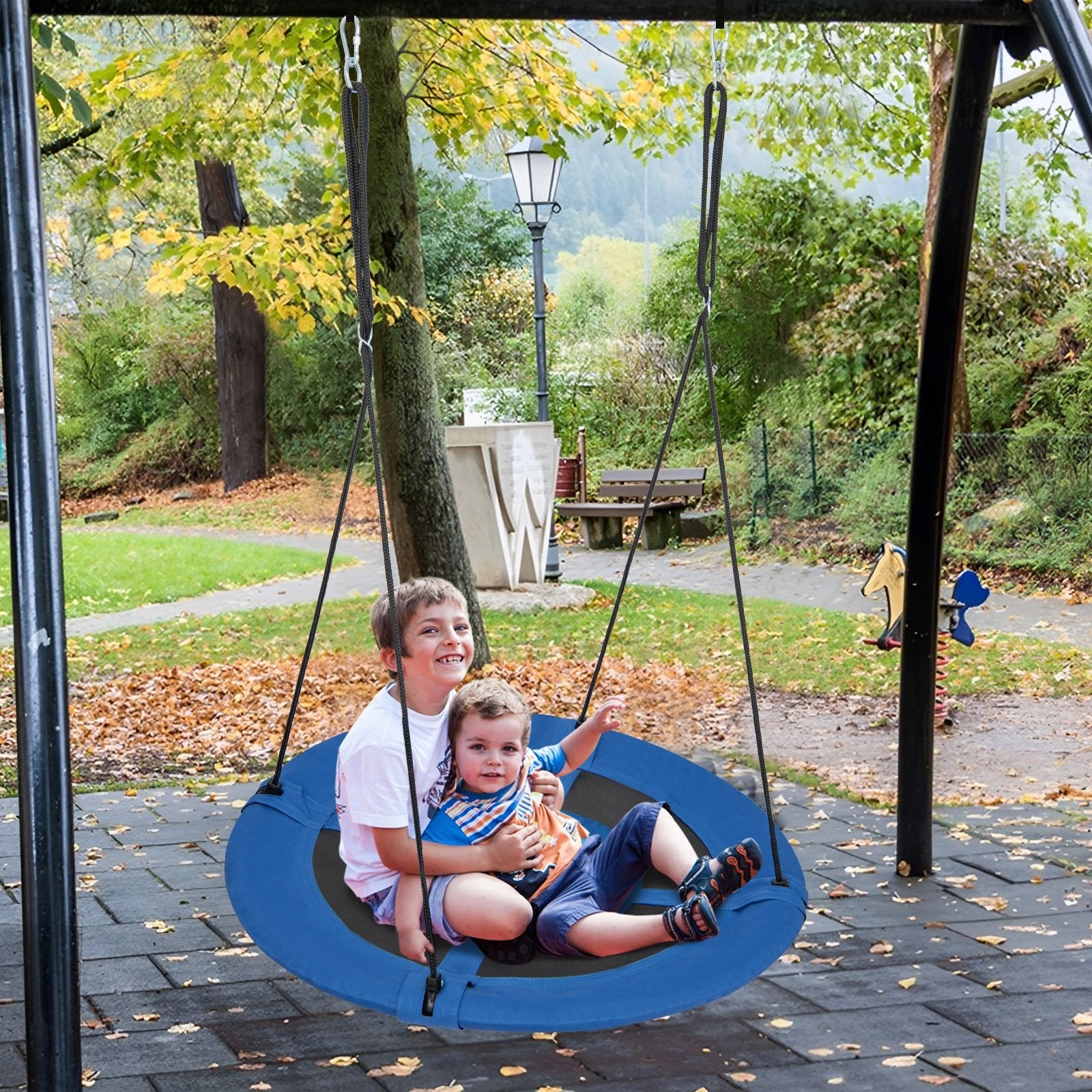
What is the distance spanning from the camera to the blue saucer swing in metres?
2.06

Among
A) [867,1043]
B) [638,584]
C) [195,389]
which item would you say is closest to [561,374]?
[638,584]

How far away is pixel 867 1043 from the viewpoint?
232 centimetres

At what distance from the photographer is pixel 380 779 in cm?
240

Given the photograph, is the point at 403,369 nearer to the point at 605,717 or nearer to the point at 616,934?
Result: the point at 605,717

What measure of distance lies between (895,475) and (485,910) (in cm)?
780

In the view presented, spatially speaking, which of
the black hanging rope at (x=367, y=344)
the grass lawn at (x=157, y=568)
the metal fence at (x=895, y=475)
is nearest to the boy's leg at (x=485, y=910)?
the black hanging rope at (x=367, y=344)

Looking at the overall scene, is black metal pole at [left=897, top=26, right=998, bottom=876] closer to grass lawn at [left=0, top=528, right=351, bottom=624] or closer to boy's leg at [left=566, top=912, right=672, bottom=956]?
boy's leg at [left=566, top=912, right=672, bottom=956]

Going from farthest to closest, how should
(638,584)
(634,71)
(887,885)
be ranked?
(638,584) < (634,71) < (887,885)

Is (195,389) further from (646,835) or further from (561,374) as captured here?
(646,835)

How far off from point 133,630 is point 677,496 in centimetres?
466

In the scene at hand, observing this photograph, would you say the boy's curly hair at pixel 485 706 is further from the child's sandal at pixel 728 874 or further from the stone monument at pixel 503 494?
the stone monument at pixel 503 494

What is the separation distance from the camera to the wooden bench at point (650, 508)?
424 inches

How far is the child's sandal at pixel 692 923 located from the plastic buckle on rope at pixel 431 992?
0.43 m

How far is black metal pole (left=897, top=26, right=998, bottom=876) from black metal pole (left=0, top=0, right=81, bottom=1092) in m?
1.84
